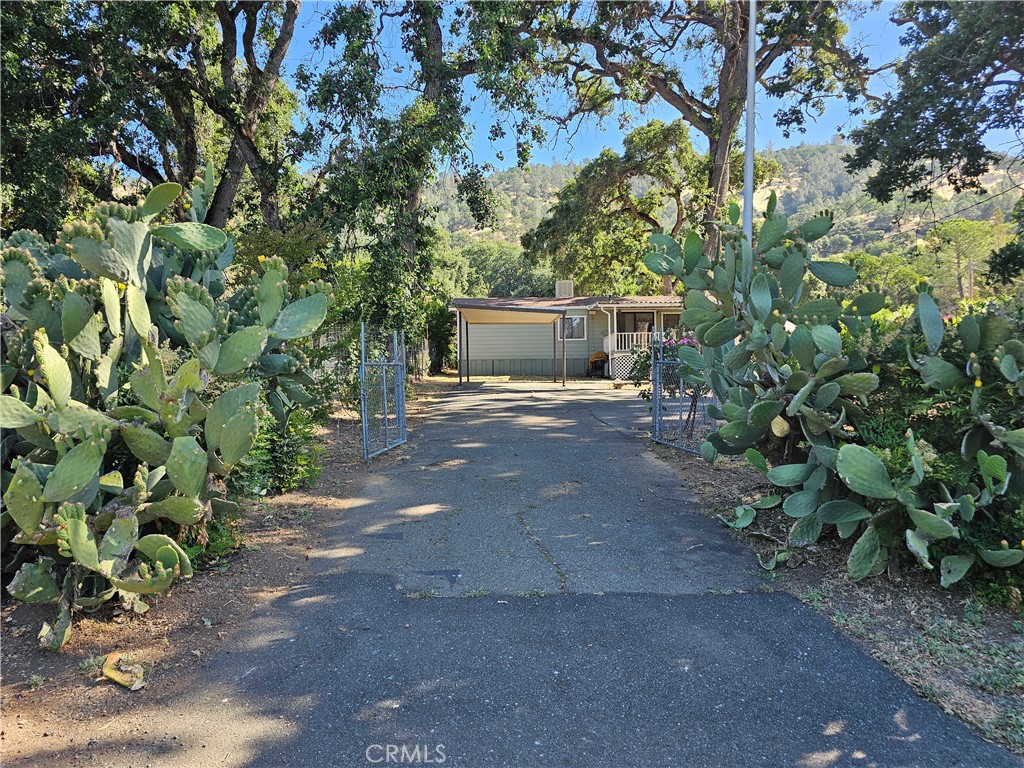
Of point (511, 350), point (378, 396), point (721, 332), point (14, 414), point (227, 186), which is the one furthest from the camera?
point (511, 350)

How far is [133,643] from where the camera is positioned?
3.59 meters

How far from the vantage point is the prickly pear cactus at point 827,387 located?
153 inches

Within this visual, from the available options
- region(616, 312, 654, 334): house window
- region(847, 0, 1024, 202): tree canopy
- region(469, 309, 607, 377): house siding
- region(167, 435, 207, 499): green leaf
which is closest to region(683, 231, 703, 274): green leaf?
region(167, 435, 207, 499): green leaf

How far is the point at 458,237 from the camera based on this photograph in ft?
316

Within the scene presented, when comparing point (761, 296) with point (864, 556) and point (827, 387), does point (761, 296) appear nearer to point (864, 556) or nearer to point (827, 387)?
point (827, 387)

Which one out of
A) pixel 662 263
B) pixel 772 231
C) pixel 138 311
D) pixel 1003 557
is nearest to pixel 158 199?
pixel 138 311

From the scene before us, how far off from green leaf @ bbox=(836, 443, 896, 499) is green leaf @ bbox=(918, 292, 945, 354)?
1.01 meters

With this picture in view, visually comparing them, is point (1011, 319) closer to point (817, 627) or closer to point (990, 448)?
point (990, 448)

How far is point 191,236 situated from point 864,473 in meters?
4.92

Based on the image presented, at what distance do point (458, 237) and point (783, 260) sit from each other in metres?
94.5

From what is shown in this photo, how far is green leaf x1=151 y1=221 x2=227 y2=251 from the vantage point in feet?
14.0

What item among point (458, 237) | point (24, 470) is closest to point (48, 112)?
point (24, 470)
